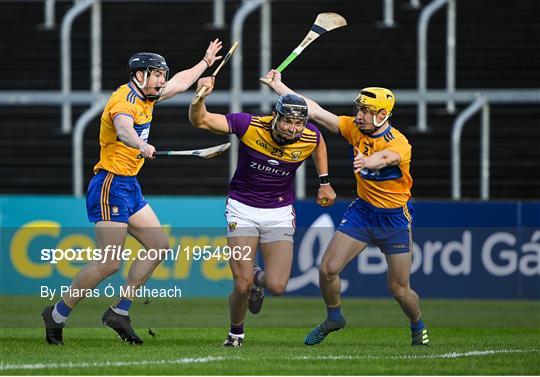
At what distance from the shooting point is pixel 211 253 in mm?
16094

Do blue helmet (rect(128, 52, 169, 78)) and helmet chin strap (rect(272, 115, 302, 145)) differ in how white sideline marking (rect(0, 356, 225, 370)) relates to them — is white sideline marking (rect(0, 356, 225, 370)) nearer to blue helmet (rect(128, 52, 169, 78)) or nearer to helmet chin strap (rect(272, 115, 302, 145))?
helmet chin strap (rect(272, 115, 302, 145))

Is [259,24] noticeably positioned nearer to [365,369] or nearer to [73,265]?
[73,265]

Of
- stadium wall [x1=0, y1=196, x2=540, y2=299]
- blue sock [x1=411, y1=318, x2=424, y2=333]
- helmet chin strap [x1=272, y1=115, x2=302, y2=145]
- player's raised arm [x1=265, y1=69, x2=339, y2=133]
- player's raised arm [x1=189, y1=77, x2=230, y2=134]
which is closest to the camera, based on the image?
player's raised arm [x1=189, y1=77, x2=230, y2=134]

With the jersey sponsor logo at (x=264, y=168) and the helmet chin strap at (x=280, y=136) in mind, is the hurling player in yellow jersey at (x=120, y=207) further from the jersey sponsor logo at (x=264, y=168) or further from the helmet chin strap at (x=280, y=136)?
the helmet chin strap at (x=280, y=136)

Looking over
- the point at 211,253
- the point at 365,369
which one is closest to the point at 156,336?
the point at 365,369

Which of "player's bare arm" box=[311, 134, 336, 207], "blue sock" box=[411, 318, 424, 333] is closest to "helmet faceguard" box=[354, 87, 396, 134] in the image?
"player's bare arm" box=[311, 134, 336, 207]

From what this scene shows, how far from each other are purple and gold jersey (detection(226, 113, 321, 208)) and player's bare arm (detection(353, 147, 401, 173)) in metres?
0.53

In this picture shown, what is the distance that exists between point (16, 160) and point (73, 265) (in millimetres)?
5439

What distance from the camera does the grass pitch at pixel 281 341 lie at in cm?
912

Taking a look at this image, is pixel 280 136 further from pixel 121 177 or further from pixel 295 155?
pixel 121 177

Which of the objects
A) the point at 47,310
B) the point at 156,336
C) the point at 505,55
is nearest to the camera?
the point at 47,310

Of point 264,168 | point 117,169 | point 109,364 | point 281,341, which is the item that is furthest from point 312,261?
point 109,364

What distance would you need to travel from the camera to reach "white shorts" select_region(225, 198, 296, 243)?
10836 mm

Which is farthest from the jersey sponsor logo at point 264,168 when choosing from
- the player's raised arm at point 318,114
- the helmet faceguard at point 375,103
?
the helmet faceguard at point 375,103
